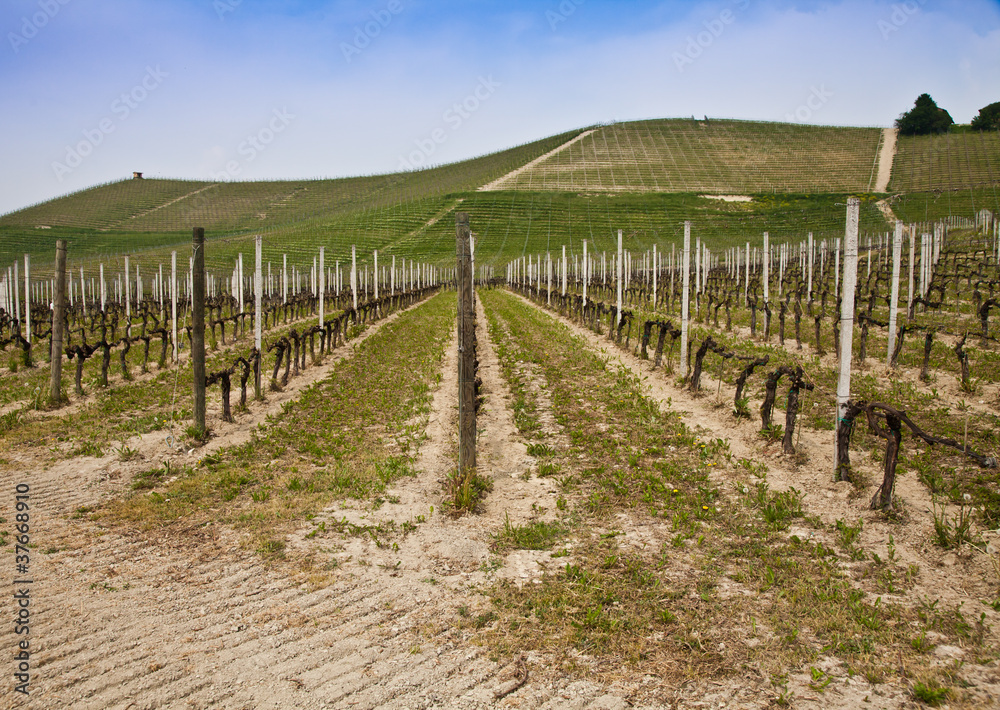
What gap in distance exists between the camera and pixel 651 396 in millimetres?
10328

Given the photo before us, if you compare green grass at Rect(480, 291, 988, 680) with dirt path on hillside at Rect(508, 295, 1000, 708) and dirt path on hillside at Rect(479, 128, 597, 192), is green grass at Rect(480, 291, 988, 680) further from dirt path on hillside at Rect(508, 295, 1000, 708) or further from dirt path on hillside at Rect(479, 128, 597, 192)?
dirt path on hillside at Rect(479, 128, 597, 192)

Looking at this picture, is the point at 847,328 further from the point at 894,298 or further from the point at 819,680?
the point at 894,298

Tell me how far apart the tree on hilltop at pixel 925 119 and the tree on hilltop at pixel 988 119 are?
3.98 m

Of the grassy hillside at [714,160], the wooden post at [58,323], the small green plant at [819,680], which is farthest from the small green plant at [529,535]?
the grassy hillside at [714,160]

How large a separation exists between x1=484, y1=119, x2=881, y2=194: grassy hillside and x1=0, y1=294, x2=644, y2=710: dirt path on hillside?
86.7 m

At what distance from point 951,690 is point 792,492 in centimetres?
288

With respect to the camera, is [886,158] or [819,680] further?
[886,158]

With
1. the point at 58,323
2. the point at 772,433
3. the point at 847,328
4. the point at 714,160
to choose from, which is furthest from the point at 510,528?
the point at 714,160

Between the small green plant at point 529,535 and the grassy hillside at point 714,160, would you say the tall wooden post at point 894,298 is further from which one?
the grassy hillside at point 714,160

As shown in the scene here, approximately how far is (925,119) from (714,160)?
3210cm

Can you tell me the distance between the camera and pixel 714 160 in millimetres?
97250

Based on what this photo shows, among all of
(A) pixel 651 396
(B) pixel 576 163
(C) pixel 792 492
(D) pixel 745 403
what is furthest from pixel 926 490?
(B) pixel 576 163

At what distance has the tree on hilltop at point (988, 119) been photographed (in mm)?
93225

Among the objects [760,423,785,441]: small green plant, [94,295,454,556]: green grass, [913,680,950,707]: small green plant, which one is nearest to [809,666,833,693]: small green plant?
[913,680,950,707]: small green plant
